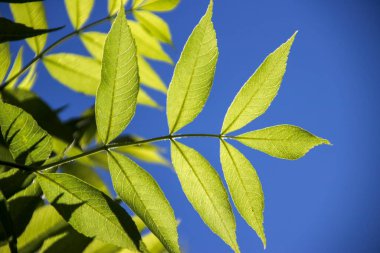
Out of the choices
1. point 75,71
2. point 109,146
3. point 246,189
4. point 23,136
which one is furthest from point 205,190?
point 75,71

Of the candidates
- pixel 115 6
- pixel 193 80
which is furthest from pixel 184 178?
pixel 115 6

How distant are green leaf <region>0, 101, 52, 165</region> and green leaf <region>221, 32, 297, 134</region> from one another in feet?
1.14

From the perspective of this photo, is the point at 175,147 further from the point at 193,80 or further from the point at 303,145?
the point at 303,145

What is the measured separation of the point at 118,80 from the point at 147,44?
571 mm

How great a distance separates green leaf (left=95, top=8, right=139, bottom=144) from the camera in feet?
2.16

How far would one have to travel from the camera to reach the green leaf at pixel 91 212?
66cm

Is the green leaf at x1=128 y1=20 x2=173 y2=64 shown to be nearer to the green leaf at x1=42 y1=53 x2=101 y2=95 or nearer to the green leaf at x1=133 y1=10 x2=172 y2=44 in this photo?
the green leaf at x1=133 y1=10 x2=172 y2=44

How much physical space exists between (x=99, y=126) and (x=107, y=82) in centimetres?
8

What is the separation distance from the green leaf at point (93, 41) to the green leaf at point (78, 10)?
1.6 inches

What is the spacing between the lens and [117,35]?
2.16 feet

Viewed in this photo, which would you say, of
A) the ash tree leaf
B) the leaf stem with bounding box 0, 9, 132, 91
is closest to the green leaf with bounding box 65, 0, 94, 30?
the leaf stem with bounding box 0, 9, 132, 91

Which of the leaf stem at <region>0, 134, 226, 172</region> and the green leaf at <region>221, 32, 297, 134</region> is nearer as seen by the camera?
the leaf stem at <region>0, 134, 226, 172</region>

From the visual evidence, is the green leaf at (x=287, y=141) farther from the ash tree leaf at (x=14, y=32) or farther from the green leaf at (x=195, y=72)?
the ash tree leaf at (x=14, y=32)

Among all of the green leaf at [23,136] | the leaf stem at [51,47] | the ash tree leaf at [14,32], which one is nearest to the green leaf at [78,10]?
the leaf stem at [51,47]
